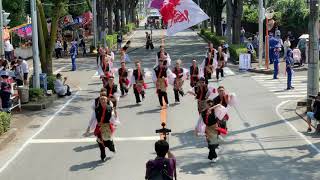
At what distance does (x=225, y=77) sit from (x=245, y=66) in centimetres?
330

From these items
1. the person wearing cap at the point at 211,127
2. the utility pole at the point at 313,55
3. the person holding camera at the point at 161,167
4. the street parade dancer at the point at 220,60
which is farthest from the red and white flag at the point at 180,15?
the street parade dancer at the point at 220,60

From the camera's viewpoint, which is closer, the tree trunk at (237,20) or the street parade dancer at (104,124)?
the street parade dancer at (104,124)

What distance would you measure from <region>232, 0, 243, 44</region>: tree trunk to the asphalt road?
1836 centimetres

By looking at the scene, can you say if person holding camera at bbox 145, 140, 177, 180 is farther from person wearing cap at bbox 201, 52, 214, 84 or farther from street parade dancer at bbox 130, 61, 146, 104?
person wearing cap at bbox 201, 52, 214, 84

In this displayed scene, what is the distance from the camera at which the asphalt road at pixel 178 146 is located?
13617mm

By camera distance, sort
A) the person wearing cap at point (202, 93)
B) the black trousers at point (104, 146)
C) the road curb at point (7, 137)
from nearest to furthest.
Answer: the black trousers at point (104, 146) → the road curb at point (7, 137) → the person wearing cap at point (202, 93)

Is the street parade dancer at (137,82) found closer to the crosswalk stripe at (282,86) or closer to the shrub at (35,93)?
the shrub at (35,93)

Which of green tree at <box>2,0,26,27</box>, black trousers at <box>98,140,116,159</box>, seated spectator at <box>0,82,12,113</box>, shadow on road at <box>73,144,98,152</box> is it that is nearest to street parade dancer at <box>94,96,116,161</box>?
black trousers at <box>98,140,116,159</box>

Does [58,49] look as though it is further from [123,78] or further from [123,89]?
[123,78]

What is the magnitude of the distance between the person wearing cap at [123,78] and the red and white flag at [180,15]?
799 cm

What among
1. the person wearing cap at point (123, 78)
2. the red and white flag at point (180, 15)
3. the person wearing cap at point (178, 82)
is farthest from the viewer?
the person wearing cap at point (123, 78)

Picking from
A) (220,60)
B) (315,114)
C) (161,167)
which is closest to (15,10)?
(220,60)

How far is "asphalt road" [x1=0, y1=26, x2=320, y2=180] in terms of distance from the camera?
1362 centimetres

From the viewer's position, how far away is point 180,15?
15.7m
